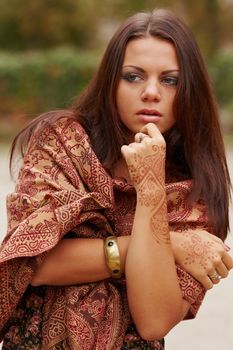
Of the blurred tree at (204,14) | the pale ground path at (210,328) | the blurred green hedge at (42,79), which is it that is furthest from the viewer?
the blurred tree at (204,14)

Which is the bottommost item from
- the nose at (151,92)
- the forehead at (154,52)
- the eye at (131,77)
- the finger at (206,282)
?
the finger at (206,282)

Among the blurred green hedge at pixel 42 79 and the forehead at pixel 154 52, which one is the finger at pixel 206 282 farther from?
the blurred green hedge at pixel 42 79

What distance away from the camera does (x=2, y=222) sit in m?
9.04

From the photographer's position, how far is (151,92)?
2893mm

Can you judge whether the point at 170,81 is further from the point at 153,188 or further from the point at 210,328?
the point at 210,328

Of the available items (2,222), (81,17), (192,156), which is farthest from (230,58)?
(192,156)

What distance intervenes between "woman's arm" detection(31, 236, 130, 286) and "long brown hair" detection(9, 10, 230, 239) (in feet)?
0.86

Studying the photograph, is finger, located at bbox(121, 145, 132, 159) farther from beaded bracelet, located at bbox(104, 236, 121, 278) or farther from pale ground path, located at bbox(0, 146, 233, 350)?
pale ground path, located at bbox(0, 146, 233, 350)

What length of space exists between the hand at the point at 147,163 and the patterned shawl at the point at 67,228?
0.30 ft

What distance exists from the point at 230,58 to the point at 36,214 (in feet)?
57.0

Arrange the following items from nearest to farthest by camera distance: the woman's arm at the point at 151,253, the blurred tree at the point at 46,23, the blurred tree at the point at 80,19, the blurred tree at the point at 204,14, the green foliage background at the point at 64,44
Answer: the woman's arm at the point at 151,253 → the green foliage background at the point at 64,44 → the blurred tree at the point at 46,23 → the blurred tree at the point at 80,19 → the blurred tree at the point at 204,14

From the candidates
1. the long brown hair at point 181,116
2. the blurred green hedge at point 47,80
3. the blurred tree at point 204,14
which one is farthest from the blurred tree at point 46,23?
the long brown hair at point 181,116

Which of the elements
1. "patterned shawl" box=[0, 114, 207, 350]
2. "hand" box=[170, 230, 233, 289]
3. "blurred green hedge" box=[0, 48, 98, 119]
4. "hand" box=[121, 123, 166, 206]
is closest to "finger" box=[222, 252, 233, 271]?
"hand" box=[170, 230, 233, 289]

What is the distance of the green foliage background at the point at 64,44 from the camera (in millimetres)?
19359
